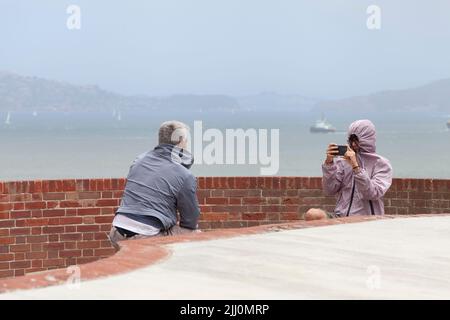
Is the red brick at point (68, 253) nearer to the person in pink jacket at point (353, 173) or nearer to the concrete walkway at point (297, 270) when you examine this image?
the person in pink jacket at point (353, 173)

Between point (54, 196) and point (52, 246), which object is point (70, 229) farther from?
point (54, 196)

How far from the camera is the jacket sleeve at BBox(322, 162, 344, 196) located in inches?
347

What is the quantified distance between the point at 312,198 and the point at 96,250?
211 centimetres

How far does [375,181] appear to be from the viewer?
8680 millimetres

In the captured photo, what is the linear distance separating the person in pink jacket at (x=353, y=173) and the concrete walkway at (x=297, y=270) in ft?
2.90

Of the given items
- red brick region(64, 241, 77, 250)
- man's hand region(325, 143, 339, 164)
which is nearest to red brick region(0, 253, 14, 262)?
red brick region(64, 241, 77, 250)

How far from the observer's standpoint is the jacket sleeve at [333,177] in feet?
28.9

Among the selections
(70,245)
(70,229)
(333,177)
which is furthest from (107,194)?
(333,177)

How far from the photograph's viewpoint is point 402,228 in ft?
26.2

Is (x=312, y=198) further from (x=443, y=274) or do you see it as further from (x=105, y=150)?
(x=105, y=150)

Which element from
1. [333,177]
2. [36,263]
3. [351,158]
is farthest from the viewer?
[36,263]

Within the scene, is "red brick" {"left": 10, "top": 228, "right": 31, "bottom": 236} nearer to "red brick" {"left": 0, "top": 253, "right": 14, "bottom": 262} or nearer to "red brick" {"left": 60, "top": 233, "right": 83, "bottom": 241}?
"red brick" {"left": 0, "top": 253, "right": 14, "bottom": 262}

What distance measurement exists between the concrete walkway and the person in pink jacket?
88cm

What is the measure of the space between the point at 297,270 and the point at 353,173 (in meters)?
2.60
